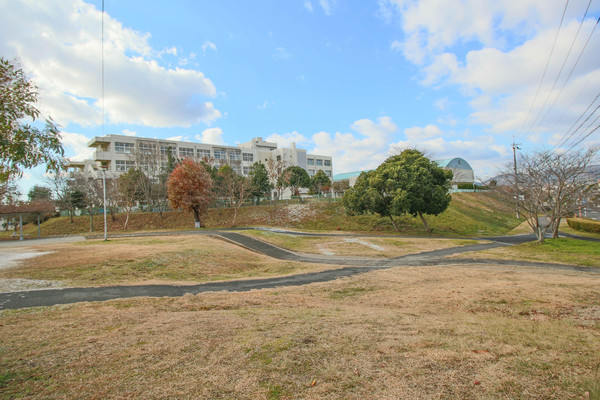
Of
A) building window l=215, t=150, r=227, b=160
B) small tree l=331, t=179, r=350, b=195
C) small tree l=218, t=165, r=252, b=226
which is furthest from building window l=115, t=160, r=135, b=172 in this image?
small tree l=331, t=179, r=350, b=195

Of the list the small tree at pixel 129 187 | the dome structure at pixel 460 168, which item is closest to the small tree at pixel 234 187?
the small tree at pixel 129 187

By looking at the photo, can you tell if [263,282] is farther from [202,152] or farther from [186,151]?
[202,152]

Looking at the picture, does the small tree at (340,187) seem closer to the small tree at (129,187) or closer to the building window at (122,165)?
the small tree at (129,187)

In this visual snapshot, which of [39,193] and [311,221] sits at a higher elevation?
[39,193]

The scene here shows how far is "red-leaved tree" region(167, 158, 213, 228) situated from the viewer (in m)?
35.8

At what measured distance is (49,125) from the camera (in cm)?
504

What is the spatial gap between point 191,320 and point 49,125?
421 cm

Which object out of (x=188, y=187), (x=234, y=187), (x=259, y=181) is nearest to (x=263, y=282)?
(x=188, y=187)

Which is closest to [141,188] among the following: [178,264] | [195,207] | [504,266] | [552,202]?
[195,207]

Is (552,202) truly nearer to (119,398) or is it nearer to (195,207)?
(119,398)

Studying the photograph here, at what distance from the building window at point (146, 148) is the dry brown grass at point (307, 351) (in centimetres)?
5334

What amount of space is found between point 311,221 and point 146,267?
96.4ft

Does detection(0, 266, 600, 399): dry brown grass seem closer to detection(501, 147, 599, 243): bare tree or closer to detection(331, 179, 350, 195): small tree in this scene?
detection(501, 147, 599, 243): bare tree

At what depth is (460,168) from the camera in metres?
80.4
